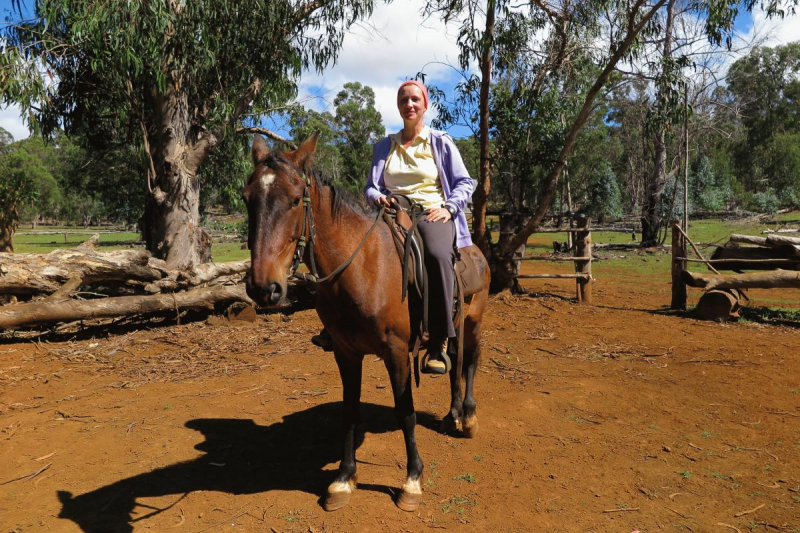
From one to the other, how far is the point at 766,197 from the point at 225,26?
36.4 m

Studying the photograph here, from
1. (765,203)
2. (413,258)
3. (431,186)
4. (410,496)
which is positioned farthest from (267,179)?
(765,203)

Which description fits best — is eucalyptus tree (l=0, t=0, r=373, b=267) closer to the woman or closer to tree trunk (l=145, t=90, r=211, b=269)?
tree trunk (l=145, t=90, r=211, b=269)

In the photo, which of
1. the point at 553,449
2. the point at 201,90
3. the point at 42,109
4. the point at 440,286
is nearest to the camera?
the point at 440,286

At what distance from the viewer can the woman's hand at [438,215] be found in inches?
127

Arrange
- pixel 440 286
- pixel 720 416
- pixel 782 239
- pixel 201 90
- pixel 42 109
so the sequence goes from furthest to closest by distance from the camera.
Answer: pixel 201 90 < pixel 42 109 < pixel 782 239 < pixel 720 416 < pixel 440 286

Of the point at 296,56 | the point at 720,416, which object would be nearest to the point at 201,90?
the point at 296,56

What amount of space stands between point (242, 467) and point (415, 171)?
2758mm

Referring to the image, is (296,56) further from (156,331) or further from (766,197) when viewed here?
(766,197)

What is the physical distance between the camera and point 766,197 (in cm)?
3195

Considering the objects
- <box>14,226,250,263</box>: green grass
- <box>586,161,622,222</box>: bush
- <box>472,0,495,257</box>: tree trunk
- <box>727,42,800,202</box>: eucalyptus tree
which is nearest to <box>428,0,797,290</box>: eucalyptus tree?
<box>472,0,495,257</box>: tree trunk

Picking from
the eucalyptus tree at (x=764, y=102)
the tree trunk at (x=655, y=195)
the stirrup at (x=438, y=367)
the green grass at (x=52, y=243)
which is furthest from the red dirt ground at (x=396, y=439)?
the eucalyptus tree at (x=764, y=102)

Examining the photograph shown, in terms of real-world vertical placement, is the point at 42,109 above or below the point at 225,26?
below

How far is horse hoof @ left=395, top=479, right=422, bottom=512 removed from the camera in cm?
322

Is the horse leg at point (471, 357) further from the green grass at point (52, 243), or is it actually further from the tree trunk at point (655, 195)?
the green grass at point (52, 243)
